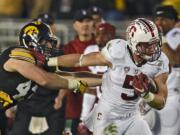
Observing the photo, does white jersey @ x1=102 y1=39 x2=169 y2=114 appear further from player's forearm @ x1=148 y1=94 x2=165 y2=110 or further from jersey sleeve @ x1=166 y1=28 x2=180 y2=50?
jersey sleeve @ x1=166 y1=28 x2=180 y2=50

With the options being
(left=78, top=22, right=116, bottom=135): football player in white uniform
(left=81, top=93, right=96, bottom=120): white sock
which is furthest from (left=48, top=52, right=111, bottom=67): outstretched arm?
(left=81, top=93, right=96, bottom=120): white sock

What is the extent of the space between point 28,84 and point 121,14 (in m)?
6.97

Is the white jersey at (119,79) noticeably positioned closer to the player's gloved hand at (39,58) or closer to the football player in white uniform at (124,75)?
the football player in white uniform at (124,75)

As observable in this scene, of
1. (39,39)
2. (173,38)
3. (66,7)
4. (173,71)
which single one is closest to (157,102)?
(39,39)

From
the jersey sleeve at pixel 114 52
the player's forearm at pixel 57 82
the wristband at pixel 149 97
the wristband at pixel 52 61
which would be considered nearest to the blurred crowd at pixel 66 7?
the wristband at pixel 52 61

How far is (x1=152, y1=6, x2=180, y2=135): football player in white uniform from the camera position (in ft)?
34.8

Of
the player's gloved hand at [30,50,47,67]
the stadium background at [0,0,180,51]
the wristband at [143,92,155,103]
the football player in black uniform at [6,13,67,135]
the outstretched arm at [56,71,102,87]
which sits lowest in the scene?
the football player in black uniform at [6,13,67,135]

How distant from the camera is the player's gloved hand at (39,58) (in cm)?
873

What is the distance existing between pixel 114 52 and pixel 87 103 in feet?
8.94

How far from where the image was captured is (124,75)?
893 cm

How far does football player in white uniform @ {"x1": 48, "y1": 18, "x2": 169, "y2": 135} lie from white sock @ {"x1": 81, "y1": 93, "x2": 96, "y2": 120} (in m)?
2.21

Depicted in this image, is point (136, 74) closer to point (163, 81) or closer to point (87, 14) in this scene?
point (163, 81)

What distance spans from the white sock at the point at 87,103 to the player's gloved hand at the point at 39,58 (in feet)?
8.15

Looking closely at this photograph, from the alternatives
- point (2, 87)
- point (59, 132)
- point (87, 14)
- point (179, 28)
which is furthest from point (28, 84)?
point (87, 14)
